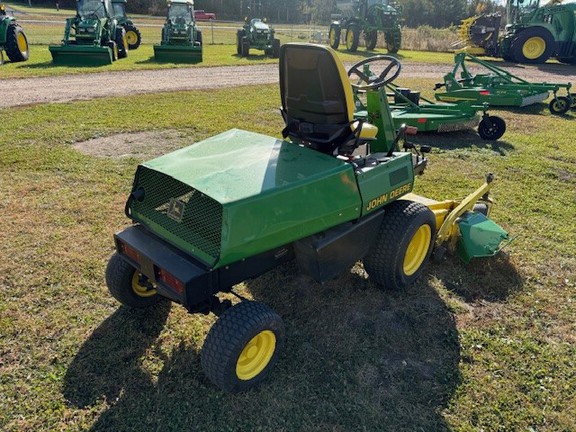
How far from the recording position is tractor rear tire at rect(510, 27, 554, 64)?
54.6ft

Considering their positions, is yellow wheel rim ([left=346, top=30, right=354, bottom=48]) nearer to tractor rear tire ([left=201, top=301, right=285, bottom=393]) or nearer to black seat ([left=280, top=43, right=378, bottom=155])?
black seat ([left=280, top=43, right=378, bottom=155])

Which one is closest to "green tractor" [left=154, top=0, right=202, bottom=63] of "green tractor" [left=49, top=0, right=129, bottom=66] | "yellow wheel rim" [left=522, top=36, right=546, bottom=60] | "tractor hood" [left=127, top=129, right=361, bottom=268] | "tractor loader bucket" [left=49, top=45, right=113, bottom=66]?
"green tractor" [left=49, top=0, right=129, bottom=66]

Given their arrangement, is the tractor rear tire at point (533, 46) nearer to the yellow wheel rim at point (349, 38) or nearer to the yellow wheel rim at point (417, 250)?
the yellow wheel rim at point (349, 38)

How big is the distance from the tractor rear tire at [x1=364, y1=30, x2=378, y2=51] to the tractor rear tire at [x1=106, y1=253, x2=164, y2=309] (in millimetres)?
19589

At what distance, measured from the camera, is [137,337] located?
297cm

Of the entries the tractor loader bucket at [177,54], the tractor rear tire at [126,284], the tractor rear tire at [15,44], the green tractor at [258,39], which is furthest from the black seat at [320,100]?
the green tractor at [258,39]

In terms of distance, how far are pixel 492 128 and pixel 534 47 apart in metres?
12.5

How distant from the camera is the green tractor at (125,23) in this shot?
55.6ft

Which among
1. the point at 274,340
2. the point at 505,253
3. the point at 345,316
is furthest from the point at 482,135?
the point at 274,340

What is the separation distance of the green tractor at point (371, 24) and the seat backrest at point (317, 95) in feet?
60.1

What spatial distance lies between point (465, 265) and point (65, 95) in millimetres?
8761

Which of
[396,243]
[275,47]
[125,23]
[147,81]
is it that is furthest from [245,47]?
[396,243]

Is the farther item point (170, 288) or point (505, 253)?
point (505, 253)

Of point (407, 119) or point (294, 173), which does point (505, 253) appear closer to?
point (294, 173)
